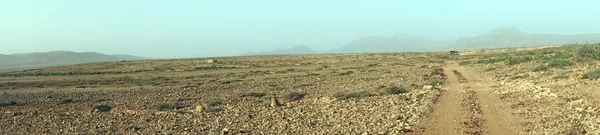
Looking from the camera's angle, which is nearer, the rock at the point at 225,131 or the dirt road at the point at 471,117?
the dirt road at the point at 471,117

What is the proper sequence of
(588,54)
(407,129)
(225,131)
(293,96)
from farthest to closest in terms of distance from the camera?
1. (588,54)
2. (293,96)
3. (225,131)
4. (407,129)

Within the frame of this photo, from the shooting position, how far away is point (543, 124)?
1105 centimetres

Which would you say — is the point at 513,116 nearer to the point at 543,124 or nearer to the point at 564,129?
the point at 543,124

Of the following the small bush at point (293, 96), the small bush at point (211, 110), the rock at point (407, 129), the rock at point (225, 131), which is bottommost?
the small bush at point (293, 96)

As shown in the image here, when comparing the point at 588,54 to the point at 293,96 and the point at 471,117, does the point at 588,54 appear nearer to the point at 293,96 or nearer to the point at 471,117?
the point at 293,96

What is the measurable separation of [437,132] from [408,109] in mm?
3658

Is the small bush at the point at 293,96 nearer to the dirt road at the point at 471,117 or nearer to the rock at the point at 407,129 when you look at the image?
the dirt road at the point at 471,117

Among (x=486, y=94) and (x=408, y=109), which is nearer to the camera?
(x=408, y=109)

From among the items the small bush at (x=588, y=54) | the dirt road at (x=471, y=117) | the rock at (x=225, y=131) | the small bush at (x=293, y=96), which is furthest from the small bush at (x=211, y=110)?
the small bush at (x=588, y=54)

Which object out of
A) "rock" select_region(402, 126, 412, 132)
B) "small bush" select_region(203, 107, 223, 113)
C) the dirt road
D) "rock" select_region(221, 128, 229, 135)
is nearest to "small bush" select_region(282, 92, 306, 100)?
"small bush" select_region(203, 107, 223, 113)

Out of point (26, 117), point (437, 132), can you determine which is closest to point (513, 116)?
point (437, 132)

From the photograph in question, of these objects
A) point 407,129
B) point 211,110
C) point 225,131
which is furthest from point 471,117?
point 211,110

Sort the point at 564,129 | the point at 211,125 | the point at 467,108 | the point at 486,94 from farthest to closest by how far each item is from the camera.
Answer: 1. the point at 486,94
2. the point at 467,108
3. the point at 211,125
4. the point at 564,129

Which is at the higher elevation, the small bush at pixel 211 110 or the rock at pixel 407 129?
the rock at pixel 407 129
